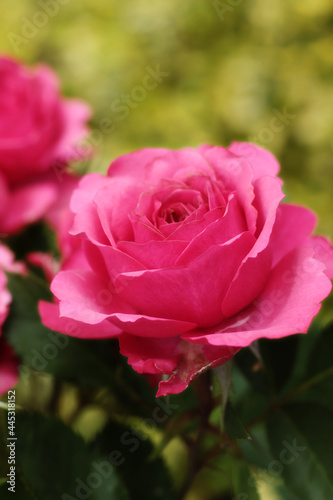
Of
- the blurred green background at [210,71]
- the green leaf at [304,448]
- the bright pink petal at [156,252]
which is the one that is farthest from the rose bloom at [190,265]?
the blurred green background at [210,71]

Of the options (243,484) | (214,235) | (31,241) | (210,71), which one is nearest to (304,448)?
(243,484)

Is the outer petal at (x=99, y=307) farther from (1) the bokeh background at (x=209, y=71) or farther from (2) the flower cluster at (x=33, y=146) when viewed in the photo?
(1) the bokeh background at (x=209, y=71)

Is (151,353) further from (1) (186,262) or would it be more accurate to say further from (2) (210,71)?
(2) (210,71)

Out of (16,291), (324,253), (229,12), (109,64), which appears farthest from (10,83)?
(229,12)

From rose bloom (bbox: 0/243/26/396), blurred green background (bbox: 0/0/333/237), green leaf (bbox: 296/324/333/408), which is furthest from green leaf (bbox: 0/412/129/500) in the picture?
blurred green background (bbox: 0/0/333/237)

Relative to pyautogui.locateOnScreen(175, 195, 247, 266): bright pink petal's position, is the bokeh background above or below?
below

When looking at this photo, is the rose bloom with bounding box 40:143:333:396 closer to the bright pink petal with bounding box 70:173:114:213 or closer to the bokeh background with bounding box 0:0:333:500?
the bright pink petal with bounding box 70:173:114:213
